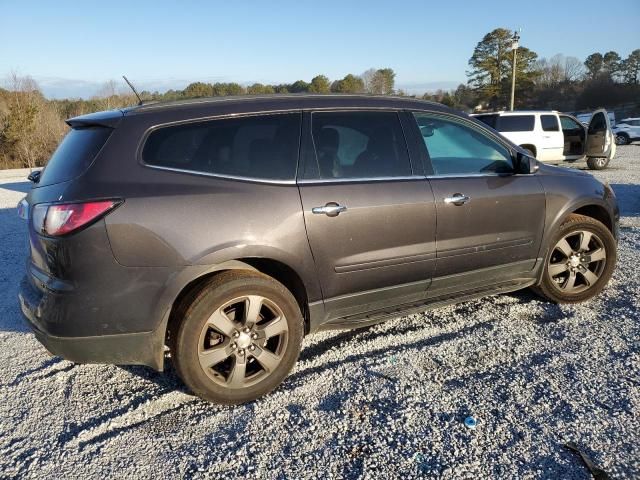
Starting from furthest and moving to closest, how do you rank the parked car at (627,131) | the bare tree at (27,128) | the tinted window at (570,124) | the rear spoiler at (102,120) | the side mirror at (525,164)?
the parked car at (627,131)
the bare tree at (27,128)
the tinted window at (570,124)
the side mirror at (525,164)
the rear spoiler at (102,120)

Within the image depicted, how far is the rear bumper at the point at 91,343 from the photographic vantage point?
258cm

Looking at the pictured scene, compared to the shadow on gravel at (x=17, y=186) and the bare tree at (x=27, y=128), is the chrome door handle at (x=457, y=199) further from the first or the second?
the bare tree at (x=27, y=128)

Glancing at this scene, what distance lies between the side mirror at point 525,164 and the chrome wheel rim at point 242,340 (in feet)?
7.38

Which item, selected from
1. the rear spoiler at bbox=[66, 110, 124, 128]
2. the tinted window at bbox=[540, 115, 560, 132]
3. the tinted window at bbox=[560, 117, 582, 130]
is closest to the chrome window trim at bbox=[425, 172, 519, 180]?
the rear spoiler at bbox=[66, 110, 124, 128]

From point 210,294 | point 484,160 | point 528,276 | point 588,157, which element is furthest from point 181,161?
point 588,157

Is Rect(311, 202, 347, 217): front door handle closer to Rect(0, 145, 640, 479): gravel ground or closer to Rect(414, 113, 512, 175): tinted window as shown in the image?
Rect(414, 113, 512, 175): tinted window

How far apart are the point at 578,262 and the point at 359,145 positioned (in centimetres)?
235

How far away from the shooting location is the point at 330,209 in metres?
2.96

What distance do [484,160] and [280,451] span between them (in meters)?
2.62

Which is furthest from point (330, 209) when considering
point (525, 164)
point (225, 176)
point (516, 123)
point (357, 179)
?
point (516, 123)

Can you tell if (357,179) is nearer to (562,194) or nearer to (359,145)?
(359,145)

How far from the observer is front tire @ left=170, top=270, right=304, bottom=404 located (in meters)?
2.71

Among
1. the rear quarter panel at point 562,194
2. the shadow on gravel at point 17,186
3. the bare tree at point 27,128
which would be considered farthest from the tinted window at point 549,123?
the bare tree at point 27,128

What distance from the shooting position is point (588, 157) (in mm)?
15758
